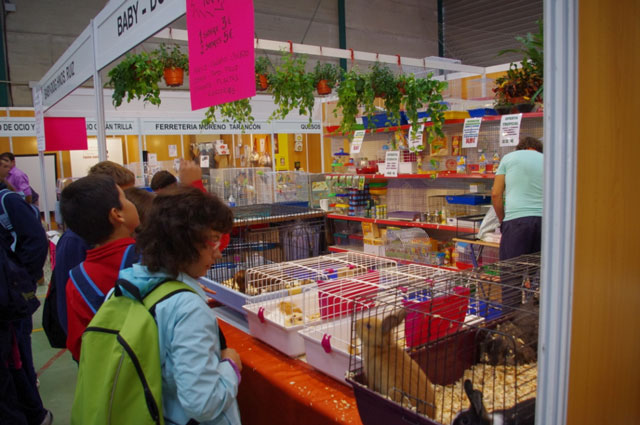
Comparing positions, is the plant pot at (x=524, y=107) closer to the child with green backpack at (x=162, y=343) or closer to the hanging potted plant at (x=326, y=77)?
the hanging potted plant at (x=326, y=77)

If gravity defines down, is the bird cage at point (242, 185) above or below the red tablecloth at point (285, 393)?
above

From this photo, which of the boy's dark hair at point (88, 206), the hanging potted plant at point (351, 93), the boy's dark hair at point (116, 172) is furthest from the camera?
the hanging potted plant at point (351, 93)

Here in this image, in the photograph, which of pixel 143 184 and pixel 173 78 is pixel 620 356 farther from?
pixel 143 184

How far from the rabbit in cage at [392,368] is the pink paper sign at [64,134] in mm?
6034

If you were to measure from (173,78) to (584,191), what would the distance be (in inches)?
191

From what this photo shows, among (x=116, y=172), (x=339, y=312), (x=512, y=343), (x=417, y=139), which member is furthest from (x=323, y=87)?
(x=512, y=343)

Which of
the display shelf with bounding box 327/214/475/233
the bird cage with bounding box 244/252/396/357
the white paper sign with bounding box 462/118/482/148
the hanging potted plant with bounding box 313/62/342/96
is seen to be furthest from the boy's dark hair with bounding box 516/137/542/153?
the hanging potted plant with bounding box 313/62/342/96

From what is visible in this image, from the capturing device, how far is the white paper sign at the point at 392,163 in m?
5.65

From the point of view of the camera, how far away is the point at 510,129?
423 cm

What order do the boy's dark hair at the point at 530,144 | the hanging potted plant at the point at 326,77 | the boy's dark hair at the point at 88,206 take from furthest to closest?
the hanging potted plant at the point at 326,77 → the boy's dark hair at the point at 530,144 → the boy's dark hair at the point at 88,206

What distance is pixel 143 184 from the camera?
8328 millimetres

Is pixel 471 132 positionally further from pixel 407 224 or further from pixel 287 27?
pixel 287 27

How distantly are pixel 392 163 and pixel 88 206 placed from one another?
173 inches


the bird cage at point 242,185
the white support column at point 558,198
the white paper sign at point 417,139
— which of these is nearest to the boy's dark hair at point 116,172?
the white support column at point 558,198
